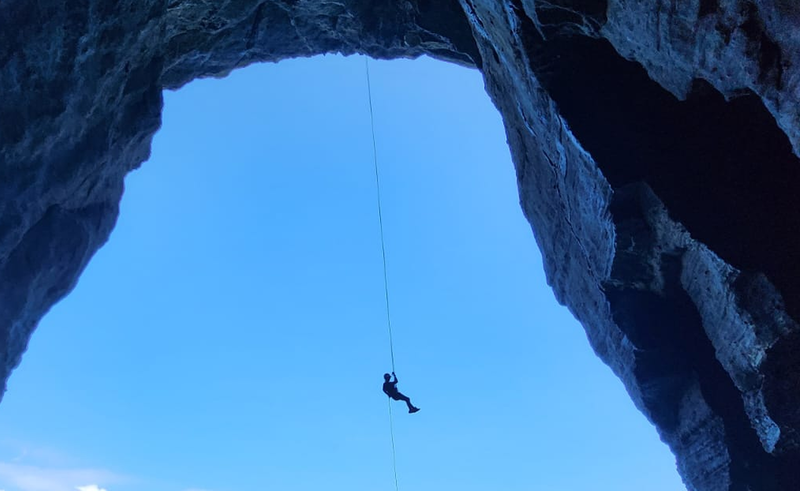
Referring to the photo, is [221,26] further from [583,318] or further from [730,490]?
[730,490]

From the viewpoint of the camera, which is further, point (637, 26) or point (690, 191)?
point (690, 191)

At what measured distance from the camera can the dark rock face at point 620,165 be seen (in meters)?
7.79

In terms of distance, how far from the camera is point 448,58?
1756 centimetres

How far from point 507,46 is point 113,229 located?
1204 centimetres

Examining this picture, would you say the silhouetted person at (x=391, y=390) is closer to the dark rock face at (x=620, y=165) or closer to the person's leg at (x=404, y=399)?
the person's leg at (x=404, y=399)

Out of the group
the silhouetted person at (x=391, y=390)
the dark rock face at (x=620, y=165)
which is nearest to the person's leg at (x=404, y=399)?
the silhouetted person at (x=391, y=390)

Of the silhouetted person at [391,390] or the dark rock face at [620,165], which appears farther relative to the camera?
the silhouetted person at [391,390]

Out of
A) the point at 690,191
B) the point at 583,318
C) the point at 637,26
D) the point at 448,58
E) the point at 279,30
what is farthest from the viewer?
the point at 448,58

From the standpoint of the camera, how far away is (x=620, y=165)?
9875mm

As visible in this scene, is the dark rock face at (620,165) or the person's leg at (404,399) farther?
the person's leg at (404,399)

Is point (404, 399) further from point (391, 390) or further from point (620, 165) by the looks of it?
point (620, 165)

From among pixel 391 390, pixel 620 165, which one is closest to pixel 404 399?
pixel 391 390

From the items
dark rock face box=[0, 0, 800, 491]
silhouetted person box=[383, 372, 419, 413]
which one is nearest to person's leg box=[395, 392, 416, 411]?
silhouetted person box=[383, 372, 419, 413]

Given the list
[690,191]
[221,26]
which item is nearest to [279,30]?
[221,26]
